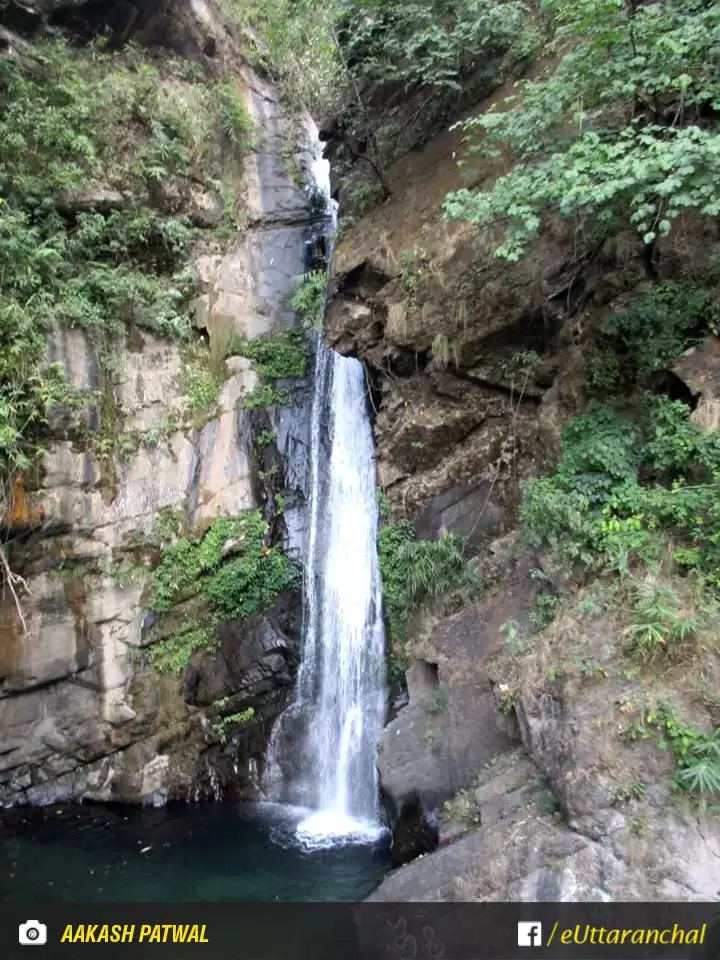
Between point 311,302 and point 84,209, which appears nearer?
point 84,209

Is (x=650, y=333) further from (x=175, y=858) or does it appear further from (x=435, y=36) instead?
(x=175, y=858)

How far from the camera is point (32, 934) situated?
5980 millimetres

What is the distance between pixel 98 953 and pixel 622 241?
9.26m

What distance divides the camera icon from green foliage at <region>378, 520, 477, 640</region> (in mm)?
5042

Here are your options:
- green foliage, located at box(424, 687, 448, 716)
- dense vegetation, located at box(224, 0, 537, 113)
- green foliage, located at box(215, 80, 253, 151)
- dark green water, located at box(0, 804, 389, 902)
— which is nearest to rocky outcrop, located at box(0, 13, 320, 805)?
dark green water, located at box(0, 804, 389, 902)

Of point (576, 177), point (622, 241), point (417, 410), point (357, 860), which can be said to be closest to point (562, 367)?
point (622, 241)

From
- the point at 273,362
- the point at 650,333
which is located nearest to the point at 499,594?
the point at 650,333

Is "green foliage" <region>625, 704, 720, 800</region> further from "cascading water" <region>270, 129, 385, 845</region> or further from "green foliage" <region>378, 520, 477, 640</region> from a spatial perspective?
"cascading water" <region>270, 129, 385, 845</region>

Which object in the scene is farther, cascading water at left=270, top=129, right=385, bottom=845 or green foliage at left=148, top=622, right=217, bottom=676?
green foliage at left=148, top=622, right=217, bottom=676

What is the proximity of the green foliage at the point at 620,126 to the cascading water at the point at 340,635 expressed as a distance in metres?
5.09

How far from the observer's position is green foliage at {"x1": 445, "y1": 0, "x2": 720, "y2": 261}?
5301 mm

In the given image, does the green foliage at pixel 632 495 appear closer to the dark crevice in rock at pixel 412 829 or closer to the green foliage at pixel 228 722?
the dark crevice in rock at pixel 412 829

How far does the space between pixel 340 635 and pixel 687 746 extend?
19.3 feet

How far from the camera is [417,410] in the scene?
9.52 meters
